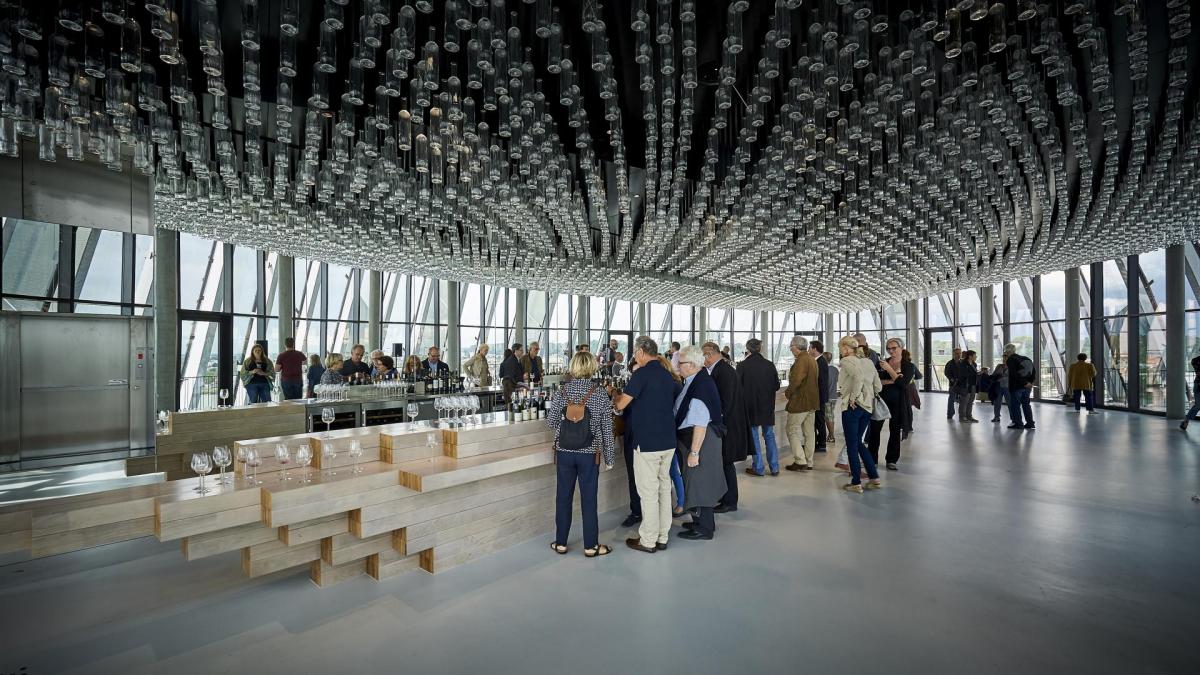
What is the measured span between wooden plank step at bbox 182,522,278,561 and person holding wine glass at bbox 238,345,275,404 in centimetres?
587

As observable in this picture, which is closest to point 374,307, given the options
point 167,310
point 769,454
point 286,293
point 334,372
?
point 286,293

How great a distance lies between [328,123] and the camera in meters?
6.56

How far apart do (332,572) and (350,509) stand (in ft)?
1.92

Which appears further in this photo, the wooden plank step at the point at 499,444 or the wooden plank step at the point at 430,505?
the wooden plank step at the point at 499,444

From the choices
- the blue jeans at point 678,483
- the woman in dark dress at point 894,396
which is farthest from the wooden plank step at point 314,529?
the woman in dark dress at point 894,396

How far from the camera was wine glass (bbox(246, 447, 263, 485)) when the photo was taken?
11.4 ft

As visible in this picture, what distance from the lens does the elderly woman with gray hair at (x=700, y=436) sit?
179 inches

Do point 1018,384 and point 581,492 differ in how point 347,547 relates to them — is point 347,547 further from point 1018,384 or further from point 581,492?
point 1018,384

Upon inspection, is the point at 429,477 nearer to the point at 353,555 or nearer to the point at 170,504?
the point at 353,555

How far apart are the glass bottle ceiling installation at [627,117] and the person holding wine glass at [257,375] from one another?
224 centimetres

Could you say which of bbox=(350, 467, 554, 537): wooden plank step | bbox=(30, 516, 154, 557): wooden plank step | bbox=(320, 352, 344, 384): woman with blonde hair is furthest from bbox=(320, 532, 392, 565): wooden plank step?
bbox=(320, 352, 344, 384): woman with blonde hair

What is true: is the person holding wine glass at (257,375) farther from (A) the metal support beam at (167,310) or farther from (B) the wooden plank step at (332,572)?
(B) the wooden plank step at (332,572)

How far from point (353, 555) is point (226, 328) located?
11924 millimetres

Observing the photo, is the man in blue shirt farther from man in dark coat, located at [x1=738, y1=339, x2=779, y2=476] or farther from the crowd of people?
man in dark coat, located at [x1=738, y1=339, x2=779, y2=476]
